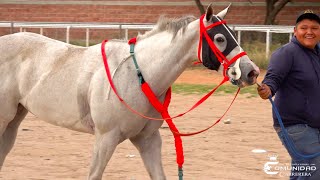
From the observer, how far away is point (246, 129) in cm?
1163

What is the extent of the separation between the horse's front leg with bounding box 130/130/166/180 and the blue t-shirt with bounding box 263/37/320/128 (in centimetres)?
117

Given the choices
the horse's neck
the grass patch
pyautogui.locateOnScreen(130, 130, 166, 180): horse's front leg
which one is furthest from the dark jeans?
the grass patch

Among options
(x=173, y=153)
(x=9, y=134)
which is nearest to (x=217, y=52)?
(x=9, y=134)

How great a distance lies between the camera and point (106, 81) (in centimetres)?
648

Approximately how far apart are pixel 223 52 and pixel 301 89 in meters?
0.67

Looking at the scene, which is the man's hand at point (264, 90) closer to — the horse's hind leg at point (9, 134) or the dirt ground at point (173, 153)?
the dirt ground at point (173, 153)

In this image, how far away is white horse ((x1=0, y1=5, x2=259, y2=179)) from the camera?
629cm

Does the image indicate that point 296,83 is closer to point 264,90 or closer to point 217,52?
point 264,90

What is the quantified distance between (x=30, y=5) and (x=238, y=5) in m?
8.42

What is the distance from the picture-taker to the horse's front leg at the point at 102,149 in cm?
638

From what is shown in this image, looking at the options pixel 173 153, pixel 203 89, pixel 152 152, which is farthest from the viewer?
pixel 203 89

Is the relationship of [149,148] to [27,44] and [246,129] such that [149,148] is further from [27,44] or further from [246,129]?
[246,129]

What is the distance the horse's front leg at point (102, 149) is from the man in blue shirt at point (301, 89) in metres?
1.30

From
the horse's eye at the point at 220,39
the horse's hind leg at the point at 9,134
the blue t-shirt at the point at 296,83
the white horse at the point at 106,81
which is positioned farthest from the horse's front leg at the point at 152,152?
the horse's hind leg at the point at 9,134
